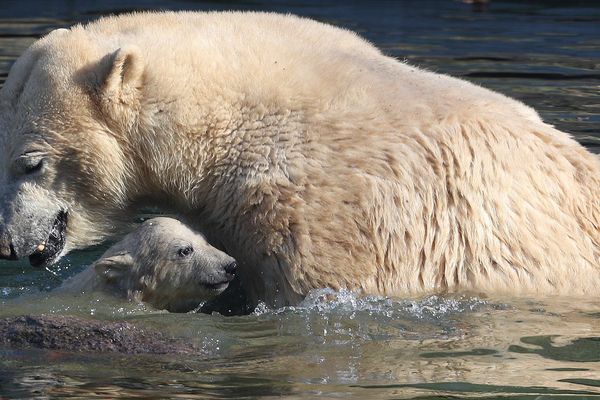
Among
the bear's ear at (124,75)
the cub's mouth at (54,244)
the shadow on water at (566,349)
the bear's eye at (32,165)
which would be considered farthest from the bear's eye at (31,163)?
the shadow on water at (566,349)

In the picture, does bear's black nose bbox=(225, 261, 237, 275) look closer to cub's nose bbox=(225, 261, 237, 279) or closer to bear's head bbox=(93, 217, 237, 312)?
cub's nose bbox=(225, 261, 237, 279)

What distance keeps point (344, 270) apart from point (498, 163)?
30.7 inches

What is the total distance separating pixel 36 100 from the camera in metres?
5.21

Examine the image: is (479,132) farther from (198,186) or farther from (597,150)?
(597,150)

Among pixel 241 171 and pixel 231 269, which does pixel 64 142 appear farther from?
pixel 231 269

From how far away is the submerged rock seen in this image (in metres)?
4.72

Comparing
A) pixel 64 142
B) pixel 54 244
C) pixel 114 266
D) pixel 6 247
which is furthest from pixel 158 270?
pixel 64 142

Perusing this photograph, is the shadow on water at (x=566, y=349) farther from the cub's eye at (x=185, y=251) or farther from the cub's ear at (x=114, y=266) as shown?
the cub's ear at (x=114, y=266)

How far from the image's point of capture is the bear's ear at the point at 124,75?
4996mm

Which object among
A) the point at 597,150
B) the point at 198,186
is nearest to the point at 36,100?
the point at 198,186

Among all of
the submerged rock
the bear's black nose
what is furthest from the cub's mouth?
the bear's black nose

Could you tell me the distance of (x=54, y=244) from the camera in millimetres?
5422

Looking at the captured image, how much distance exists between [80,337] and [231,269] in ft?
2.53

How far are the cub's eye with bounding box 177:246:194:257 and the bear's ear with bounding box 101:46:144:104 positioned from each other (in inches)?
28.6
